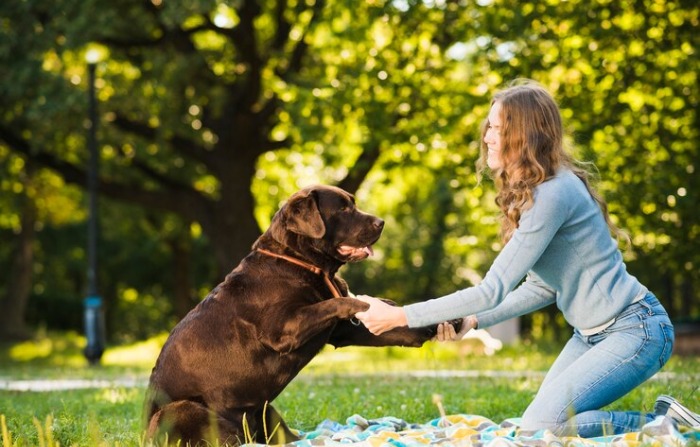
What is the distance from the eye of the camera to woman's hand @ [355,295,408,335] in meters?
4.71

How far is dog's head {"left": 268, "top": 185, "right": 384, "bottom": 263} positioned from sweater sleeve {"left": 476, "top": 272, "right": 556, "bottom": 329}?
855 millimetres

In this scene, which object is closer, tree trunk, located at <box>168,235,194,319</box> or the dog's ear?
the dog's ear

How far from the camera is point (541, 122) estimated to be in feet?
16.4

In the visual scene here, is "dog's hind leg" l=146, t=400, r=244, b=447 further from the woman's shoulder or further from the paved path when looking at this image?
the paved path

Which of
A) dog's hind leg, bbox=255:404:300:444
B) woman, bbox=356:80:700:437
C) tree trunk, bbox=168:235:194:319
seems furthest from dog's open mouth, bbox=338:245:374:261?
tree trunk, bbox=168:235:194:319

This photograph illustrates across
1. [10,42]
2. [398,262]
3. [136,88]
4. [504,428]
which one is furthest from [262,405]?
[398,262]

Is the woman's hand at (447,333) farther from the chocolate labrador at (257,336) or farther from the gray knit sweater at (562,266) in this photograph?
the gray knit sweater at (562,266)

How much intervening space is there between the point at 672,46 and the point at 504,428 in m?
10.8

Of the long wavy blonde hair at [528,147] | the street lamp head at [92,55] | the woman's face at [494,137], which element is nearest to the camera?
the long wavy blonde hair at [528,147]

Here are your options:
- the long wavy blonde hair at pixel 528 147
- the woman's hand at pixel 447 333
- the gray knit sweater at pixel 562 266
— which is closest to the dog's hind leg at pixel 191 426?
the gray knit sweater at pixel 562 266

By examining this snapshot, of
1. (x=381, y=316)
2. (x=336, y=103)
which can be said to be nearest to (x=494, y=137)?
(x=381, y=316)

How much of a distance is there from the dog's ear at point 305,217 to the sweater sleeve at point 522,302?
1155 millimetres

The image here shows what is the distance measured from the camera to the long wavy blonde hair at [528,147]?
194 inches

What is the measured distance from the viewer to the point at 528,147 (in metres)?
4.95
